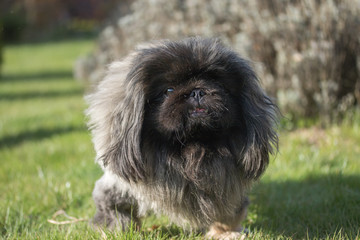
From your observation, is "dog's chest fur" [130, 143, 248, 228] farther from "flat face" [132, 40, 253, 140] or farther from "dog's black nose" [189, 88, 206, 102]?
"dog's black nose" [189, 88, 206, 102]

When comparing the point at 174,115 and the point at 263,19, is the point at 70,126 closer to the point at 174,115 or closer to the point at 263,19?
the point at 263,19

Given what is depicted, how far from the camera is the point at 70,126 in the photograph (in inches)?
265

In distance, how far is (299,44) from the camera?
5258 mm

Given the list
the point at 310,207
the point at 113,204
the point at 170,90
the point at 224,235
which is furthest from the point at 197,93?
the point at 310,207

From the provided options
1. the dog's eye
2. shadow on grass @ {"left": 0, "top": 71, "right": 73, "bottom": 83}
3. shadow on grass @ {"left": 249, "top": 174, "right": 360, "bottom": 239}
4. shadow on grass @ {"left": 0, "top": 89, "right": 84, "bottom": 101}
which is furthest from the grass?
shadow on grass @ {"left": 0, "top": 71, "right": 73, "bottom": 83}

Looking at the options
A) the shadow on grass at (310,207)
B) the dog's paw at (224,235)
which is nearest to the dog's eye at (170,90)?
the dog's paw at (224,235)

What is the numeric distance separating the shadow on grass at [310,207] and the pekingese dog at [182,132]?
0.49 m

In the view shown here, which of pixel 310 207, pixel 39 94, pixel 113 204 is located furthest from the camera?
pixel 39 94

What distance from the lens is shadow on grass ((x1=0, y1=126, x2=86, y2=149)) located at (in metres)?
6.07

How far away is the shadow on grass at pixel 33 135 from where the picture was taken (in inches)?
239

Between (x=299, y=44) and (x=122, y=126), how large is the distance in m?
3.47

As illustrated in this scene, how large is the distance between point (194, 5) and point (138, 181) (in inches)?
161

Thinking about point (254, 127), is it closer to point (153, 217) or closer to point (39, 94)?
point (153, 217)

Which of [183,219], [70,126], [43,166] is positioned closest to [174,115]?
[183,219]
